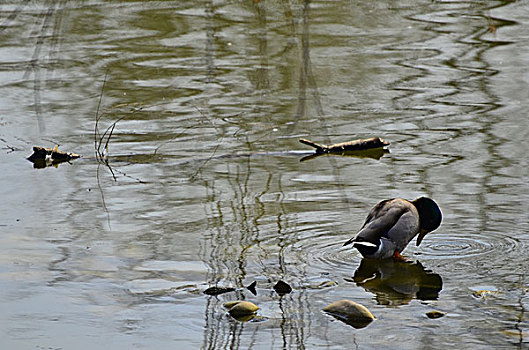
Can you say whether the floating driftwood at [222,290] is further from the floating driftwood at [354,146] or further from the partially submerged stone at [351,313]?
the floating driftwood at [354,146]

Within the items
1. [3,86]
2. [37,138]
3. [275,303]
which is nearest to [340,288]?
[275,303]

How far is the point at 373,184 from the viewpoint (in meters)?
7.42

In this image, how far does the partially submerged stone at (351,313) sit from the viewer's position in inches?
196

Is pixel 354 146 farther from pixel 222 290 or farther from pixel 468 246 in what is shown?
pixel 222 290

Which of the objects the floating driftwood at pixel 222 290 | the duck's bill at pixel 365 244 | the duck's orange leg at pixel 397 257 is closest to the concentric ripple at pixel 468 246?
the duck's orange leg at pixel 397 257

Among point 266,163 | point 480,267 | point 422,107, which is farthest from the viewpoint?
point 422,107

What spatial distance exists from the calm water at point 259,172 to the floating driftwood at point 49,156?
10cm

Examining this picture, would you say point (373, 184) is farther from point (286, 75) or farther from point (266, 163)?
point (286, 75)

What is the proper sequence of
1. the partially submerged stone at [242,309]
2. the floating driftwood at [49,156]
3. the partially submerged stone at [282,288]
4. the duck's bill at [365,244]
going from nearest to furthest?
the partially submerged stone at [242,309] < the partially submerged stone at [282,288] < the duck's bill at [365,244] < the floating driftwood at [49,156]

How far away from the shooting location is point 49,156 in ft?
27.5

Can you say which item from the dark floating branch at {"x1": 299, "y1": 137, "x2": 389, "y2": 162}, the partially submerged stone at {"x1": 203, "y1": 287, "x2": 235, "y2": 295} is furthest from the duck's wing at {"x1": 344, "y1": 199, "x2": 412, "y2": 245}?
the dark floating branch at {"x1": 299, "y1": 137, "x2": 389, "y2": 162}

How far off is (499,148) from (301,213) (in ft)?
7.46

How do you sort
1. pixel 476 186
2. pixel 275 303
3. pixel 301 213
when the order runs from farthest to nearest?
pixel 476 186 < pixel 301 213 < pixel 275 303

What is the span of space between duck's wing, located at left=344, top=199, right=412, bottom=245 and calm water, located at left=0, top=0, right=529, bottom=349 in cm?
18
